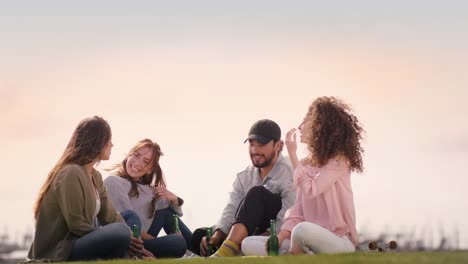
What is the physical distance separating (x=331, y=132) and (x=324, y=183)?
0.83 m

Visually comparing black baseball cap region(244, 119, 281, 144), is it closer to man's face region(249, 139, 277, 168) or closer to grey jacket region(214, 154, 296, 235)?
man's face region(249, 139, 277, 168)

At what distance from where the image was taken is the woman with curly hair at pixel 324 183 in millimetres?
12836

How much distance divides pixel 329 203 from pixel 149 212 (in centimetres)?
348

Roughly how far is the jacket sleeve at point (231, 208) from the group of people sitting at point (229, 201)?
0.05ft

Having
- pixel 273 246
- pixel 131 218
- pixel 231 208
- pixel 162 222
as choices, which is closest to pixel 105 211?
pixel 131 218

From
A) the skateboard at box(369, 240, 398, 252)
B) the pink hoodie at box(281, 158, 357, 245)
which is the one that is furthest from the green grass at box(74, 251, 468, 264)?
the skateboard at box(369, 240, 398, 252)

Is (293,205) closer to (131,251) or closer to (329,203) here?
(329,203)

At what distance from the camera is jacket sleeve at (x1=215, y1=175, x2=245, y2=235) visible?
15.2 metres

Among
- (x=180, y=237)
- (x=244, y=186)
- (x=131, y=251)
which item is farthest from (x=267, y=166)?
(x=131, y=251)

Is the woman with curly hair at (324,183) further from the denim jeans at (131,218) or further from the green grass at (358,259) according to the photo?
the denim jeans at (131,218)

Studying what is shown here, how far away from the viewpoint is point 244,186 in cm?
1541

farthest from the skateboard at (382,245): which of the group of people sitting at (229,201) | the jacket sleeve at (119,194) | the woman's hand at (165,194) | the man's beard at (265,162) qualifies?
the jacket sleeve at (119,194)

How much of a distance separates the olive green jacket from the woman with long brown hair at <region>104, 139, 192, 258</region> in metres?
2.09

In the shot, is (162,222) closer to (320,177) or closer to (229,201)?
(229,201)
